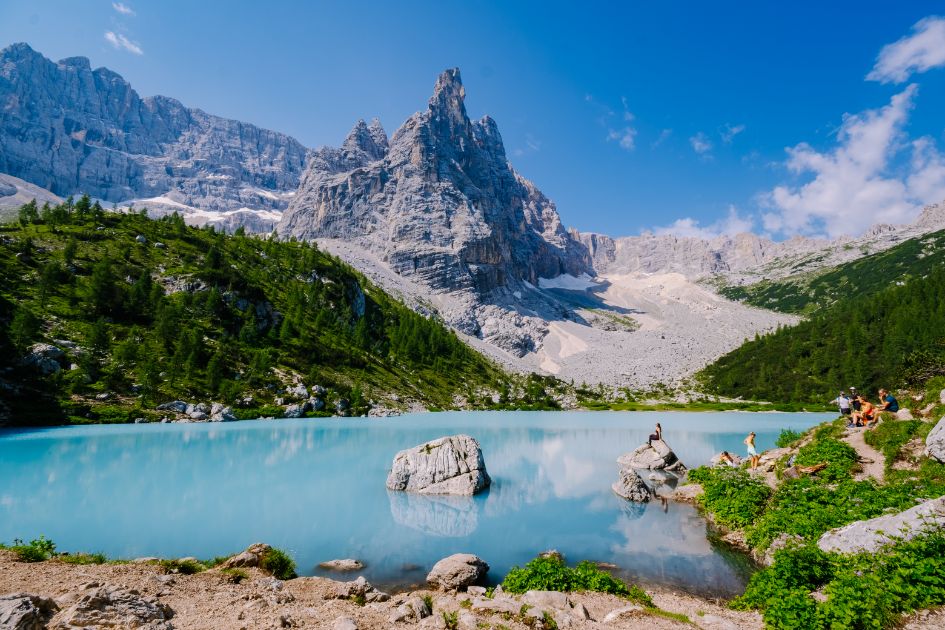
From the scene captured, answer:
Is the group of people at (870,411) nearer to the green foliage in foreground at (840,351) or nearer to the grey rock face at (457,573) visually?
the grey rock face at (457,573)

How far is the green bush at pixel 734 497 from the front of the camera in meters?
19.9


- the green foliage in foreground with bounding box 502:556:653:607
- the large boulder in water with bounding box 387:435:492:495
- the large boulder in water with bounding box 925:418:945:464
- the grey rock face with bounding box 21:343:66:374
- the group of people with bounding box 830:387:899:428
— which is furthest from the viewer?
the grey rock face with bounding box 21:343:66:374

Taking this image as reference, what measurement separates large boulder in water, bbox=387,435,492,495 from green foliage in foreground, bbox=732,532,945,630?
61.7 ft

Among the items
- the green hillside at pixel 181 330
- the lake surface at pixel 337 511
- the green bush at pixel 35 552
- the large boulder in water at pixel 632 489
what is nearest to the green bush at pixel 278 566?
the lake surface at pixel 337 511

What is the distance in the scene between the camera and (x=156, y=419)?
206ft

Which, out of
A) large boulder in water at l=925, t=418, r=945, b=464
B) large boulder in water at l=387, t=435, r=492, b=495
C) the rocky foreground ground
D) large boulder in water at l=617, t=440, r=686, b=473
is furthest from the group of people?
large boulder in water at l=387, t=435, r=492, b=495

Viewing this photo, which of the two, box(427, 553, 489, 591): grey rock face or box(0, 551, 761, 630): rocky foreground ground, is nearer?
box(0, 551, 761, 630): rocky foreground ground

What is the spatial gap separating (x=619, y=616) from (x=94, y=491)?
3010cm

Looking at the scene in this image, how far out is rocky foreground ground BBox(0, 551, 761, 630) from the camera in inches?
344

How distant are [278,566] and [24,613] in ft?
26.3

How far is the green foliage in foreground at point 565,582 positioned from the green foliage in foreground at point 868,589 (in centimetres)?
374

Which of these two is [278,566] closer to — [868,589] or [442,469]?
[442,469]

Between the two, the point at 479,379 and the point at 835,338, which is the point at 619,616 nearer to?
the point at 479,379

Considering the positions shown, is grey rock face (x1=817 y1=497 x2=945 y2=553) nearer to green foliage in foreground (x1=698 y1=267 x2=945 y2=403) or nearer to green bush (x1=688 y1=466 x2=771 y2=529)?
green bush (x1=688 y1=466 x2=771 y2=529)
